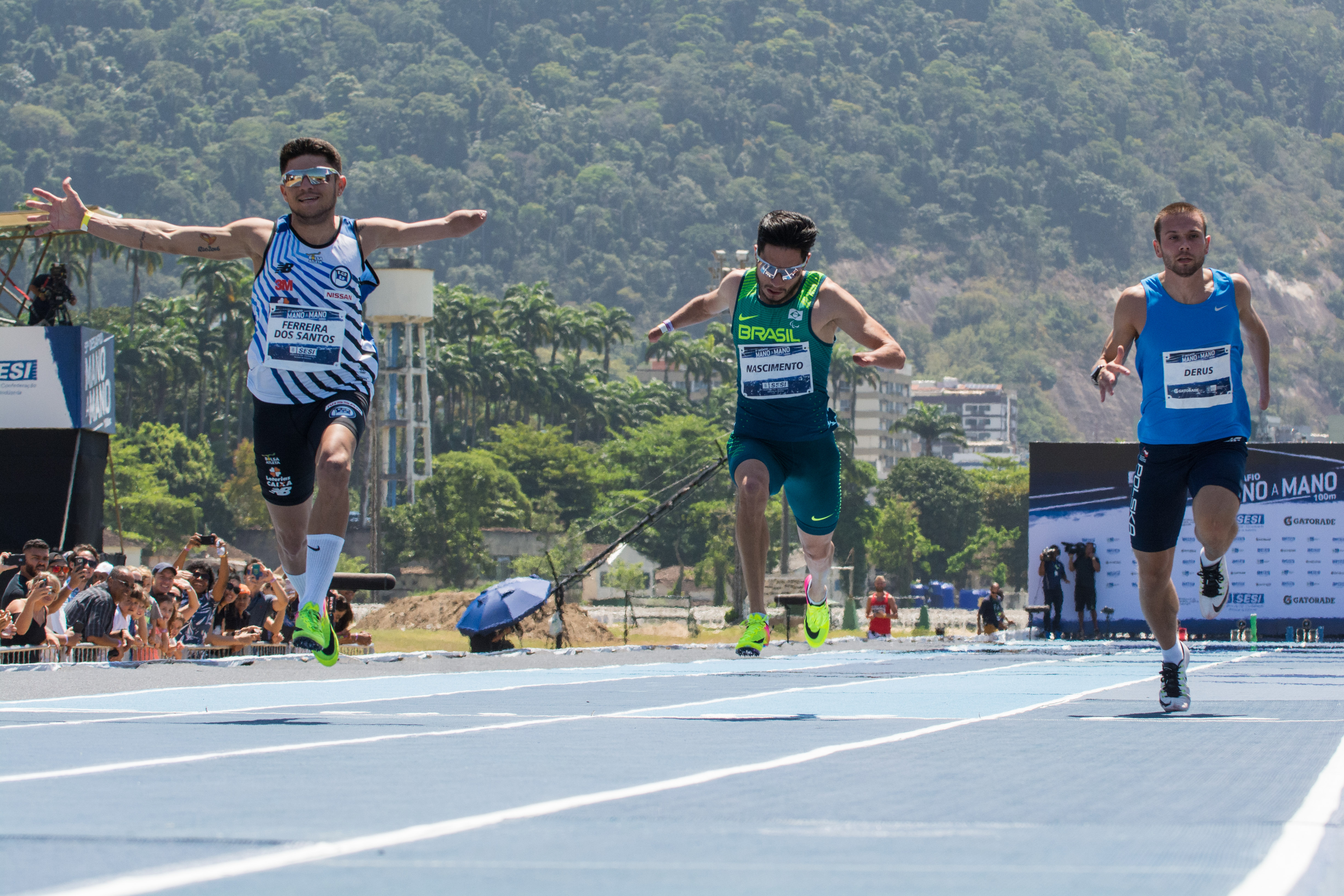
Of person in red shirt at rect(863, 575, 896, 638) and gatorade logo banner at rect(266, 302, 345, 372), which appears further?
person in red shirt at rect(863, 575, 896, 638)

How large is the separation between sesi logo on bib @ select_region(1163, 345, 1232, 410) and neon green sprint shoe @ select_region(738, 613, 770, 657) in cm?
235

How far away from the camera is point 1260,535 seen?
102 feet

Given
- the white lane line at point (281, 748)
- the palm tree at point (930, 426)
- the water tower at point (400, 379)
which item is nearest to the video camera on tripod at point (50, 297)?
the white lane line at point (281, 748)

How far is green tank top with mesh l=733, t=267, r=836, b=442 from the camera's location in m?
8.96

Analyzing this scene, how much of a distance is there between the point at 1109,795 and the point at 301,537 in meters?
5.05

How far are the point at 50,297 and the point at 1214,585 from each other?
79.1 feet

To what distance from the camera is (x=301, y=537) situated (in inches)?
336

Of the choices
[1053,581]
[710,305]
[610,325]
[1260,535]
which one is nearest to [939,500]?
[610,325]

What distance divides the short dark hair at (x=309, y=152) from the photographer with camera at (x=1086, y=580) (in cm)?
2476

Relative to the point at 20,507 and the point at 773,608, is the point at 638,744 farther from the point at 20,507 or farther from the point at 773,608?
the point at 773,608

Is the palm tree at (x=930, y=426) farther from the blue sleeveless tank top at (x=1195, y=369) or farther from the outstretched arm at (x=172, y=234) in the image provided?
the outstretched arm at (x=172, y=234)

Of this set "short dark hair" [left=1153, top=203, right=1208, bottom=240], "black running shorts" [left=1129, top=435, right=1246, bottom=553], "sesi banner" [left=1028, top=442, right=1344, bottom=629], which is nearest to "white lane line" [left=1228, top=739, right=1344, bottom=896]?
"black running shorts" [left=1129, top=435, right=1246, bottom=553]

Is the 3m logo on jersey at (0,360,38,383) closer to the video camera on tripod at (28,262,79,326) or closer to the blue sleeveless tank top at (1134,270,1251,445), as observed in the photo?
the video camera on tripod at (28,262,79,326)

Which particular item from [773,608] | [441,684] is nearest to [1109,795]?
[441,684]
